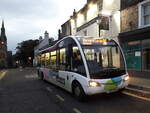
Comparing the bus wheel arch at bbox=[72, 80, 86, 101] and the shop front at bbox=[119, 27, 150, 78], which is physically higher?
the shop front at bbox=[119, 27, 150, 78]

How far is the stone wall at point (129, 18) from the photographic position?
A: 48.1 ft

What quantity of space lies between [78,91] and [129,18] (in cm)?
959

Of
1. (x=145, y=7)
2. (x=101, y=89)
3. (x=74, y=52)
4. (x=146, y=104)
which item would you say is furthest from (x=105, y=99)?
(x=145, y=7)

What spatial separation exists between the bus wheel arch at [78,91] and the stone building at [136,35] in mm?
6822

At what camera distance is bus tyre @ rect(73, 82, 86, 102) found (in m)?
7.67

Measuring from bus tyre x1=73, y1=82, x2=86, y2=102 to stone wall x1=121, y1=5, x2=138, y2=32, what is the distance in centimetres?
847

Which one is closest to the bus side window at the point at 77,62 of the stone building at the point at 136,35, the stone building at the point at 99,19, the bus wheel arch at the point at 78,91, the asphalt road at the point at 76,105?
the bus wheel arch at the point at 78,91

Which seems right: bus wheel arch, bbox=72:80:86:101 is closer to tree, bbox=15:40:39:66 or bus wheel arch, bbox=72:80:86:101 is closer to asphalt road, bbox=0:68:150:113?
asphalt road, bbox=0:68:150:113

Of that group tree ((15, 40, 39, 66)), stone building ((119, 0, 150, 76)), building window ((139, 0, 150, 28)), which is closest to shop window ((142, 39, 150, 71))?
stone building ((119, 0, 150, 76))

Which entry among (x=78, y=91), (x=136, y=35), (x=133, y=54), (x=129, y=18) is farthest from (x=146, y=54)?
(x=78, y=91)

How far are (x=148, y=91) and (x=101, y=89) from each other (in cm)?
271

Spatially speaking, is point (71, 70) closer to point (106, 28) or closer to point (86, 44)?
point (86, 44)

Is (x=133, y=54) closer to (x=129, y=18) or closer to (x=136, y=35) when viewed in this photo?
(x=136, y=35)

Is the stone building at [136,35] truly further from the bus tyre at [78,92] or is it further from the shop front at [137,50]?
the bus tyre at [78,92]
